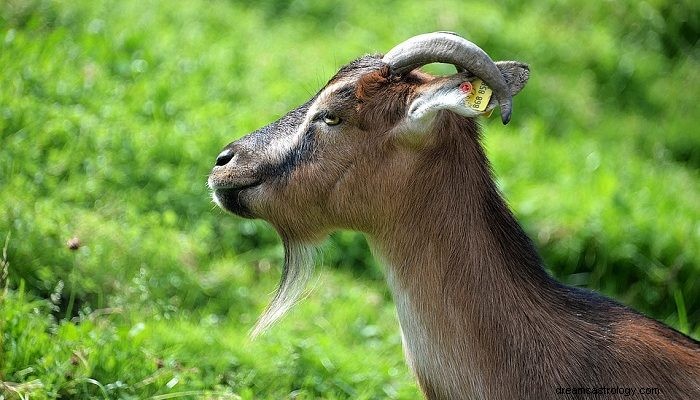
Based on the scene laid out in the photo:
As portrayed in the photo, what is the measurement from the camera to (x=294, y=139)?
4926 millimetres

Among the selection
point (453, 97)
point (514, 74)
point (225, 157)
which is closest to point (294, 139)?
point (225, 157)

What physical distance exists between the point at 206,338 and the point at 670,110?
6.59 metres

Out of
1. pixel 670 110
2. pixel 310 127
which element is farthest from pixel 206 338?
pixel 670 110

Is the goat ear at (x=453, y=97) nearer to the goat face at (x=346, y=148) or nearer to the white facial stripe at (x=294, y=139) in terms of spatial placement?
the goat face at (x=346, y=148)

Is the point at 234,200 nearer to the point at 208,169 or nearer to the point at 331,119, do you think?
the point at 331,119

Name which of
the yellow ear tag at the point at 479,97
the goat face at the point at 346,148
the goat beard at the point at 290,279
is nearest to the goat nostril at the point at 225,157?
the goat face at the point at 346,148

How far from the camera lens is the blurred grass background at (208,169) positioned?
573 cm

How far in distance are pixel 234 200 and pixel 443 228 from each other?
0.96 metres

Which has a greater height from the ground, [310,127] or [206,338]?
[310,127]

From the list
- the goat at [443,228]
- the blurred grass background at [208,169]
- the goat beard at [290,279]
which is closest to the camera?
the goat at [443,228]

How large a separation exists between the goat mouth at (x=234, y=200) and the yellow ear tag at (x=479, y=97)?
3.56 feet

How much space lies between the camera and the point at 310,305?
6.93 metres

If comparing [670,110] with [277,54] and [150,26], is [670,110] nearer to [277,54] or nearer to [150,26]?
[277,54]

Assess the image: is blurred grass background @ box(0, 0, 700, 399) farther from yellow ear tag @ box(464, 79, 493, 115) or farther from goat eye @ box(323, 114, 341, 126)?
yellow ear tag @ box(464, 79, 493, 115)
